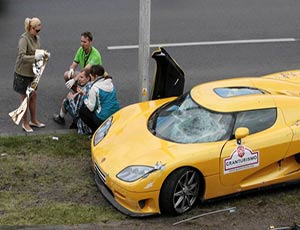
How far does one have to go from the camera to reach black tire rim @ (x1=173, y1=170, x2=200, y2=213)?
7473 mm

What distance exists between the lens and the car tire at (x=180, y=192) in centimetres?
738

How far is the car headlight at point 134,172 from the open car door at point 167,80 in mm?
2507

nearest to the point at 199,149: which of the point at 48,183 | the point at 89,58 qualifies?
the point at 48,183

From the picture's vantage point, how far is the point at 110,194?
305 inches

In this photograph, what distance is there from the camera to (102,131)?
8602mm

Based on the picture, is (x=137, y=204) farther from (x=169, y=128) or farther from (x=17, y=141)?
(x=17, y=141)

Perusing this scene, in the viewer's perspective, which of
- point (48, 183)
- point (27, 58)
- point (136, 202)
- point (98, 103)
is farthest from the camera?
point (27, 58)

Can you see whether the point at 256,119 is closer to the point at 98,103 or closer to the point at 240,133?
the point at 240,133

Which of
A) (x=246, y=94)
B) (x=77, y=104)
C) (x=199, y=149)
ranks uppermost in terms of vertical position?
(x=246, y=94)

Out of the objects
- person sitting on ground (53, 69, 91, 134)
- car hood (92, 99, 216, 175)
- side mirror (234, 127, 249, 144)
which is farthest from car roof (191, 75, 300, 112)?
person sitting on ground (53, 69, 91, 134)

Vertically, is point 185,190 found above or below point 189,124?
below

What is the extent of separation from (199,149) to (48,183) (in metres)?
2.02

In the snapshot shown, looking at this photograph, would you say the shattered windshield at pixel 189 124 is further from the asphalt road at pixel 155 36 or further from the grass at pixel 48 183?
the asphalt road at pixel 155 36

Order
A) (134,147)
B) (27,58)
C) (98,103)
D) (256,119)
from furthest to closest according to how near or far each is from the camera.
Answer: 1. (27,58)
2. (98,103)
3. (256,119)
4. (134,147)
